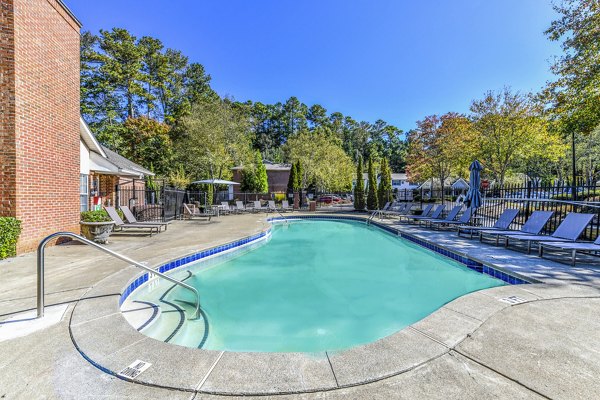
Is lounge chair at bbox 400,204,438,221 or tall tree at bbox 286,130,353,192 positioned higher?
tall tree at bbox 286,130,353,192

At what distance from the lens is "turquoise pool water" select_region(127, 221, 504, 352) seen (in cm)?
395

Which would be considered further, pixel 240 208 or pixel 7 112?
pixel 240 208

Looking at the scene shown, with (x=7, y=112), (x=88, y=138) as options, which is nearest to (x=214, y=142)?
(x=88, y=138)

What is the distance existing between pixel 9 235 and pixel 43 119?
2.70m

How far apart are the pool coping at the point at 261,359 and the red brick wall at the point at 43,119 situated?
4715 mm

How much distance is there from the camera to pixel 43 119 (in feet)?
21.4

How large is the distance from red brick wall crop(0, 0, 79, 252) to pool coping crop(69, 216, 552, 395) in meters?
4.72

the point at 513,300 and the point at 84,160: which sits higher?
the point at 84,160

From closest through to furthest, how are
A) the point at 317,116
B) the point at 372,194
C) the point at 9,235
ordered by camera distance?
the point at 9,235 < the point at 372,194 < the point at 317,116

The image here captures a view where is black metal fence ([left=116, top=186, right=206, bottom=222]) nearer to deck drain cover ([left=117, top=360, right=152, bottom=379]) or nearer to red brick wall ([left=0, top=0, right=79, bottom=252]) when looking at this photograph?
red brick wall ([left=0, top=0, right=79, bottom=252])

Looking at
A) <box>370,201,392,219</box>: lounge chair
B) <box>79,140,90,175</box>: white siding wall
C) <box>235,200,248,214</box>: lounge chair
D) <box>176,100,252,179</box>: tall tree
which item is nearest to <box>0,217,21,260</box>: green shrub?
<box>79,140,90,175</box>: white siding wall

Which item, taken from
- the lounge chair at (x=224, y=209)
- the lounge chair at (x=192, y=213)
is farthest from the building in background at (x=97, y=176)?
the lounge chair at (x=224, y=209)

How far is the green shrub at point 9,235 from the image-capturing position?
5355 millimetres

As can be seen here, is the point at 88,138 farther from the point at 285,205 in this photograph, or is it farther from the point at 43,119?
the point at 285,205
